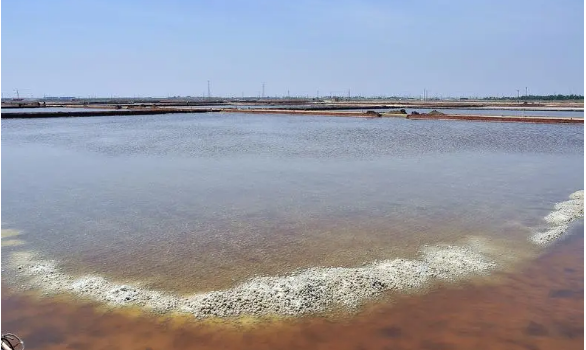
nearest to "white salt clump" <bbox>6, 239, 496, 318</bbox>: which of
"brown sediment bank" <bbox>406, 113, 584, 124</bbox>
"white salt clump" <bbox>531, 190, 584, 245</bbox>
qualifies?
"white salt clump" <bbox>531, 190, 584, 245</bbox>

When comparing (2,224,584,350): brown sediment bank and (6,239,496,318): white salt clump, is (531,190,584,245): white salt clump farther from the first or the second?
(2,224,584,350): brown sediment bank

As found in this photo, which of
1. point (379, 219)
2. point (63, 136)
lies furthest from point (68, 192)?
point (63, 136)

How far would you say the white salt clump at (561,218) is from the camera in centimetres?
883

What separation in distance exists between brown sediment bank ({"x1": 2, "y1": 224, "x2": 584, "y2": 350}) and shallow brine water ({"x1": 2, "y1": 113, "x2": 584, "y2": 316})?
1.13 metres

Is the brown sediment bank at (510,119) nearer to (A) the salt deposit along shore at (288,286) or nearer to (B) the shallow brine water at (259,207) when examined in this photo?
(B) the shallow brine water at (259,207)

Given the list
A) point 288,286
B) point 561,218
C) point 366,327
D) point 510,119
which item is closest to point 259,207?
point 288,286

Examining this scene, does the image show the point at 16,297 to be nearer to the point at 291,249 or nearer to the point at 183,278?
the point at 183,278

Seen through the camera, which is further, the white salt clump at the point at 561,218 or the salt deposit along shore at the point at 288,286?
the white salt clump at the point at 561,218

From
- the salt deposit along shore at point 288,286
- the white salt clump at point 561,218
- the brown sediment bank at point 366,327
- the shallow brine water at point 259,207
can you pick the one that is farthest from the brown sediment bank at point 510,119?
the brown sediment bank at point 366,327

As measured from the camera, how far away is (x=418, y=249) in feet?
27.2

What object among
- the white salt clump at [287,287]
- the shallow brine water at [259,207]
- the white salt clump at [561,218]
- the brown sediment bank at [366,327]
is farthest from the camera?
the white salt clump at [561,218]

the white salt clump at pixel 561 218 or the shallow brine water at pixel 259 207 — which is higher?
the shallow brine water at pixel 259 207

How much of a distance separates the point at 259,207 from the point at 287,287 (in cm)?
468

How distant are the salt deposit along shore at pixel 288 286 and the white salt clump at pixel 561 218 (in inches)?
58.8
